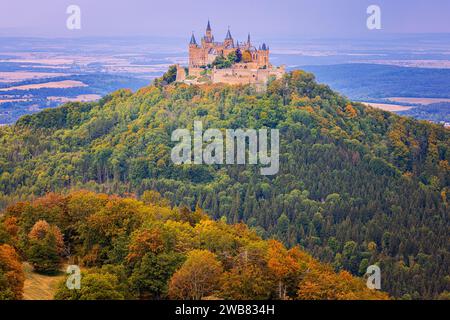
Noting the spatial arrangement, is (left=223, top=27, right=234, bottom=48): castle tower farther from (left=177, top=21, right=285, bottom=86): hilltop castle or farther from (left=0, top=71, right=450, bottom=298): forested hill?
(left=0, top=71, right=450, bottom=298): forested hill

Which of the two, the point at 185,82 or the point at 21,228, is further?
the point at 185,82

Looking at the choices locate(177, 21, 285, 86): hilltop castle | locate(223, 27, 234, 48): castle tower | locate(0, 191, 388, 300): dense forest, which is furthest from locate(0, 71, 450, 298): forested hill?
locate(0, 191, 388, 300): dense forest

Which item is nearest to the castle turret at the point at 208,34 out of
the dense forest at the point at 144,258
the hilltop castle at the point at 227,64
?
the hilltop castle at the point at 227,64

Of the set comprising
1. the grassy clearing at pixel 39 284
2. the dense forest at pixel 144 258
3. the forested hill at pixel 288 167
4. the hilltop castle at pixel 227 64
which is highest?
the hilltop castle at pixel 227 64

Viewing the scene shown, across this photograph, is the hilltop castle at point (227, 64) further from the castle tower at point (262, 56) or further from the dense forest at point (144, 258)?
the dense forest at point (144, 258)

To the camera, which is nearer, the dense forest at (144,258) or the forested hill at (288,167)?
the dense forest at (144,258)

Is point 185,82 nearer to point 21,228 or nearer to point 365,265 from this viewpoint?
point 365,265
